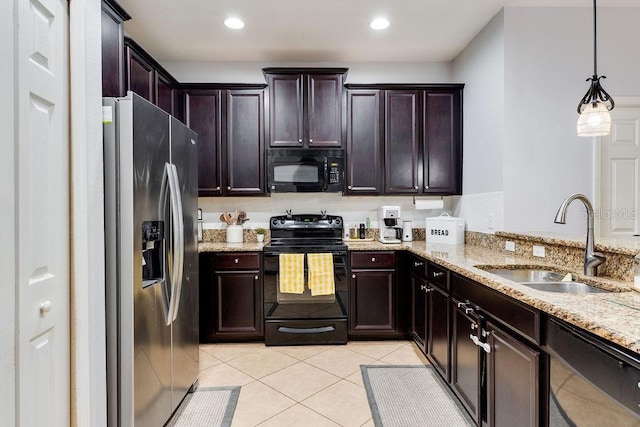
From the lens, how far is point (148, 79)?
112 inches

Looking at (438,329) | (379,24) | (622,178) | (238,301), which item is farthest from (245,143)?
(622,178)

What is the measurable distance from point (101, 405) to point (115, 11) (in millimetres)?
1980

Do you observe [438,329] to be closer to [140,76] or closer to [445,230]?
[445,230]

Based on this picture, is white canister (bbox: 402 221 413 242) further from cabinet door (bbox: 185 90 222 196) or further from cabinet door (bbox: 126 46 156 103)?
cabinet door (bbox: 126 46 156 103)

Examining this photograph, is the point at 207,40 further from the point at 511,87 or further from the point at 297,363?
the point at 297,363

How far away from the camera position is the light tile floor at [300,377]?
7.06 feet

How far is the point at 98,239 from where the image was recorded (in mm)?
1489

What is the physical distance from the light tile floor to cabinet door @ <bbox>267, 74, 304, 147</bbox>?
75.4 inches

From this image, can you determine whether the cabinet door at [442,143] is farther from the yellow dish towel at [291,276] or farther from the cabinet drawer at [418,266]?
the yellow dish towel at [291,276]

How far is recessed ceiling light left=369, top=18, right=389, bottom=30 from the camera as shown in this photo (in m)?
2.95

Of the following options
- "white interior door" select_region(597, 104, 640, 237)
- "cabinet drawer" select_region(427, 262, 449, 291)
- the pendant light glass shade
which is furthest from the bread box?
the pendant light glass shade
